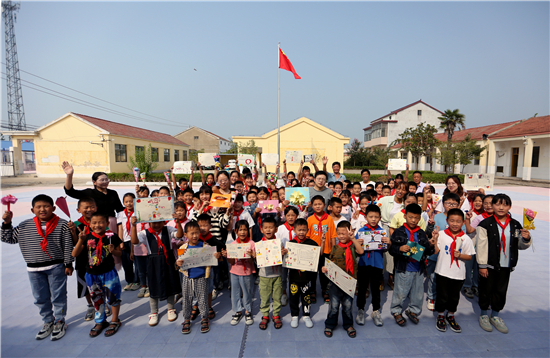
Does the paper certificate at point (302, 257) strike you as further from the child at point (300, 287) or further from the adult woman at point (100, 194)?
the adult woman at point (100, 194)

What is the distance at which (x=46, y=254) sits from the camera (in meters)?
3.17

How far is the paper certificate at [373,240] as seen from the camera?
133 inches

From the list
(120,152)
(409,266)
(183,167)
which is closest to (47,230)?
(183,167)

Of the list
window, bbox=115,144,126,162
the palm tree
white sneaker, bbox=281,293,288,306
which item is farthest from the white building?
white sneaker, bbox=281,293,288,306

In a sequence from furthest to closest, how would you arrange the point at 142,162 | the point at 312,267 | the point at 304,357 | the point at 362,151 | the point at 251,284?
the point at 362,151 → the point at 142,162 → the point at 251,284 → the point at 312,267 → the point at 304,357

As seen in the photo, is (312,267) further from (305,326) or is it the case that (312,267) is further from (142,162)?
(142,162)

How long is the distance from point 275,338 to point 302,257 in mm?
1087

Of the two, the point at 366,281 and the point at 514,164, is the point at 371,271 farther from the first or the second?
the point at 514,164

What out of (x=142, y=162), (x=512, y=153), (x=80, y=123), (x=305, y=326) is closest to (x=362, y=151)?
(x=512, y=153)

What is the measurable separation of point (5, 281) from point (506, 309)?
8.70 m

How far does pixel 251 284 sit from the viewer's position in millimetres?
3582

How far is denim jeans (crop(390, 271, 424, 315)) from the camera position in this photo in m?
3.46

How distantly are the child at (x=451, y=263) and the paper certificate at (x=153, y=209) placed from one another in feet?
11.9

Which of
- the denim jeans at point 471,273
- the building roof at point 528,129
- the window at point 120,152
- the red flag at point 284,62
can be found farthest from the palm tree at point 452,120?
the window at point 120,152
